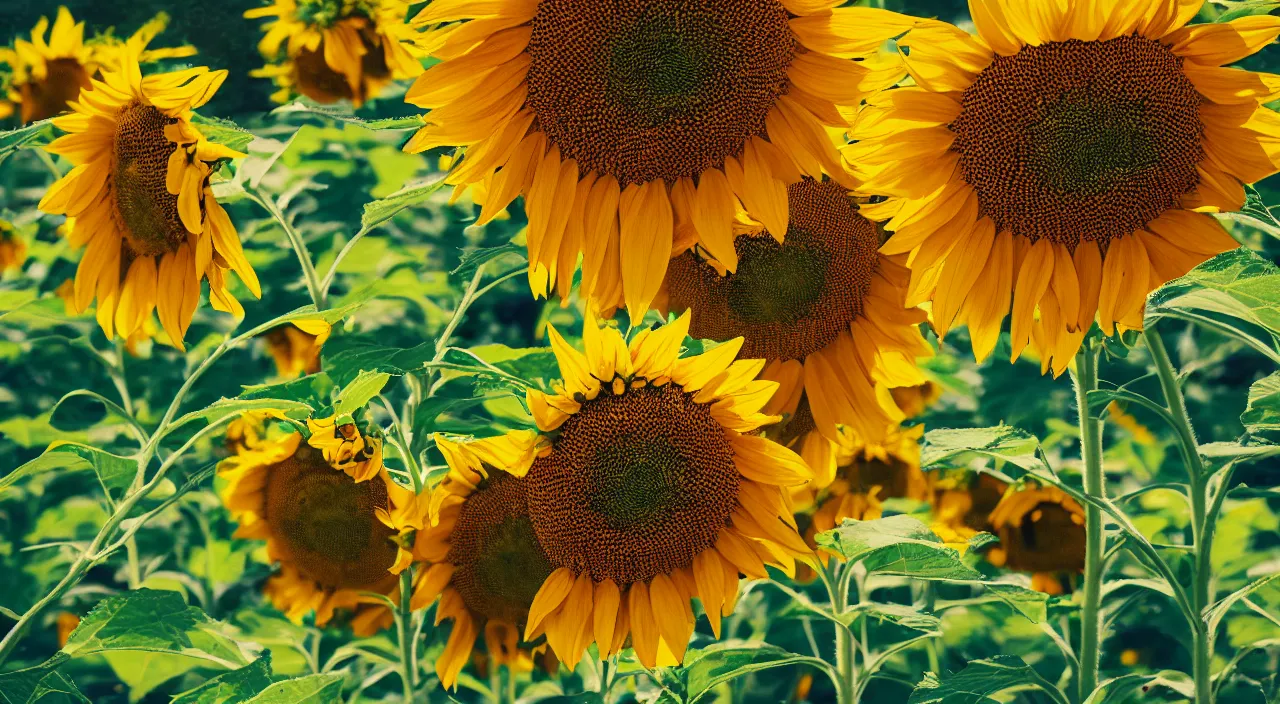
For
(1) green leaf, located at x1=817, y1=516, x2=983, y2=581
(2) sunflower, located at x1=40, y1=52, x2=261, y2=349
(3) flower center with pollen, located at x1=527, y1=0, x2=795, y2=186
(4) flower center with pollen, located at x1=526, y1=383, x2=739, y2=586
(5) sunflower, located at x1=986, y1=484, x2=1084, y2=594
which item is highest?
(3) flower center with pollen, located at x1=527, y1=0, x2=795, y2=186

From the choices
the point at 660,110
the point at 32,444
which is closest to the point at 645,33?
the point at 660,110

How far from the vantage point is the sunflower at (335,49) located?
2223mm

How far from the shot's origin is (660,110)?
1.03 meters

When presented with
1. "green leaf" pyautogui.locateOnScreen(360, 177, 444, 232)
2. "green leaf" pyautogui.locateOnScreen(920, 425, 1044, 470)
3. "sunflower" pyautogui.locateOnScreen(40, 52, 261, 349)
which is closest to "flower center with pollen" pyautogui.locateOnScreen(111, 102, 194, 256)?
"sunflower" pyautogui.locateOnScreen(40, 52, 261, 349)

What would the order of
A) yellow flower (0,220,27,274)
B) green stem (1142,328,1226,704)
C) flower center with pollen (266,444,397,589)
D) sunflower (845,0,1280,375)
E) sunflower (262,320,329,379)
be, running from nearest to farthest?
sunflower (845,0,1280,375), green stem (1142,328,1226,704), flower center with pollen (266,444,397,589), sunflower (262,320,329,379), yellow flower (0,220,27,274)

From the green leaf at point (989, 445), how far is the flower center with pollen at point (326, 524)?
2.04 feet

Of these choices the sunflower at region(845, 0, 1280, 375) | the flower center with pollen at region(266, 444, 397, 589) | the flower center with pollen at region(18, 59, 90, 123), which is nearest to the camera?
the sunflower at region(845, 0, 1280, 375)

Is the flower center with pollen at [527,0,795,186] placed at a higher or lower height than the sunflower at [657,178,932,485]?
higher

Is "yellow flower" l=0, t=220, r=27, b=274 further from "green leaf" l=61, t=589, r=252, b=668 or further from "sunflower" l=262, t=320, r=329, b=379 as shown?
"green leaf" l=61, t=589, r=252, b=668

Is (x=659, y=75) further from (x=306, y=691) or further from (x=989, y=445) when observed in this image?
(x=306, y=691)

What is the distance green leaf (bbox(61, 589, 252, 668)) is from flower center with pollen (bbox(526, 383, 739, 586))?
504 mm

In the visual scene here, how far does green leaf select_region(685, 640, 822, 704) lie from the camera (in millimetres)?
1372

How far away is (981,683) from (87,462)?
100 cm

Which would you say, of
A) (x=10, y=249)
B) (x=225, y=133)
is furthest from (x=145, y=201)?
(x=10, y=249)
